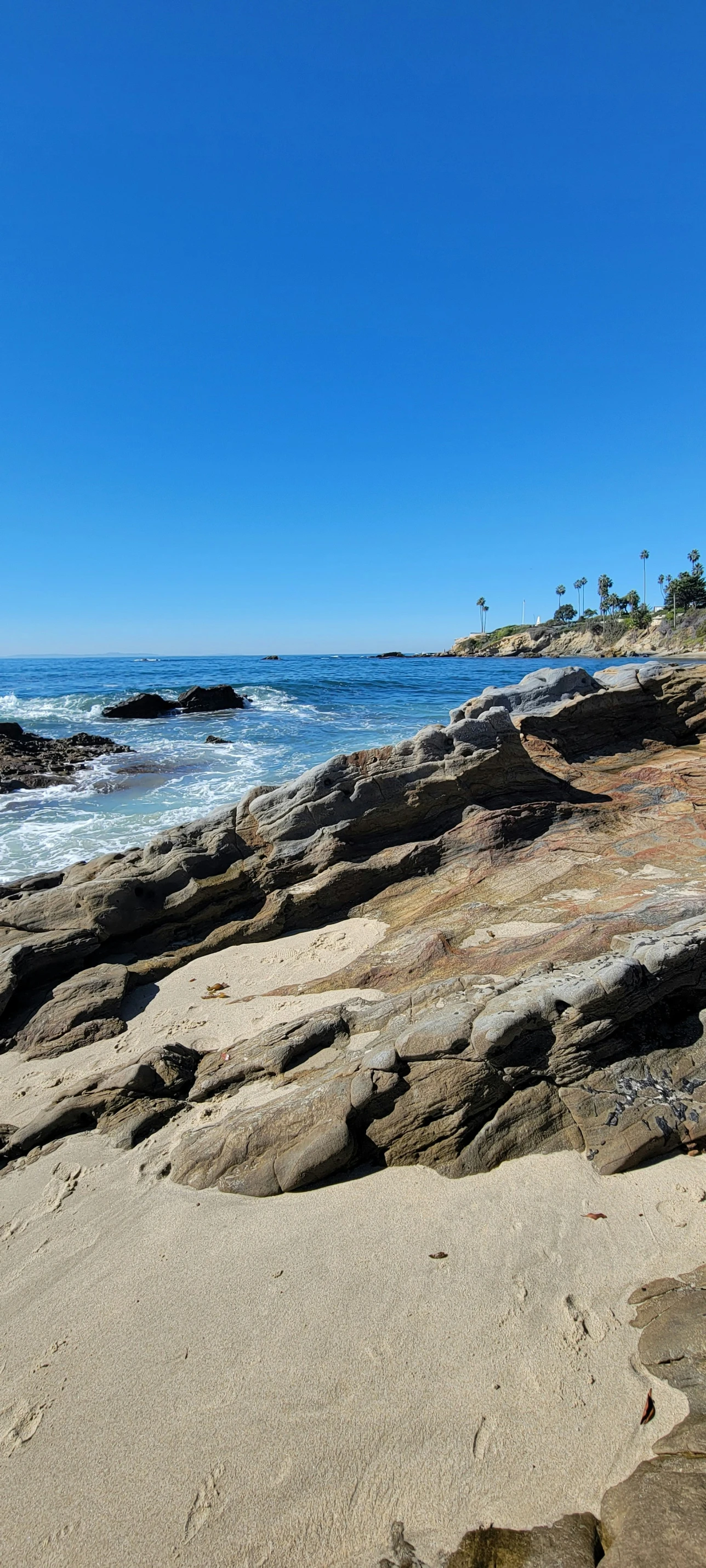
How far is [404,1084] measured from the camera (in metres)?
4.99

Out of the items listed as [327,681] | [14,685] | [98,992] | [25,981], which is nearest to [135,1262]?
[98,992]

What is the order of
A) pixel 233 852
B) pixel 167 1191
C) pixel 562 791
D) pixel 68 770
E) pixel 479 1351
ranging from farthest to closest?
pixel 68 770, pixel 562 791, pixel 233 852, pixel 167 1191, pixel 479 1351

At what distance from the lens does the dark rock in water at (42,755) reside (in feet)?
70.3

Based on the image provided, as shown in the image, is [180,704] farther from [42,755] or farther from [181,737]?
[42,755]

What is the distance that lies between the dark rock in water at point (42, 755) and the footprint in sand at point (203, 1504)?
20132 millimetres

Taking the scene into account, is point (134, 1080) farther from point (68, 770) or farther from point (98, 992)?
point (68, 770)

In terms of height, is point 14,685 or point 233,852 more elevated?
point 14,685

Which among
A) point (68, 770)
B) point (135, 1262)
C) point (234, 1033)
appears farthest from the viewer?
point (68, 770)

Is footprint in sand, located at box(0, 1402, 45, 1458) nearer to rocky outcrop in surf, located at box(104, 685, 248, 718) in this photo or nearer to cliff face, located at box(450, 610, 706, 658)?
rocky outcrop in surf, located at box(104, 685, 248, 718)

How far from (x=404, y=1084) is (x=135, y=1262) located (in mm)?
2133

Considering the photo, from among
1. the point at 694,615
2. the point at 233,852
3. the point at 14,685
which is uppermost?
the point at 694,615

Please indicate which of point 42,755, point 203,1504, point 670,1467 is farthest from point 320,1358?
point 42,755

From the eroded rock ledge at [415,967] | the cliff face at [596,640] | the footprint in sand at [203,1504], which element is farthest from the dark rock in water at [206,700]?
the cliff face at [596,640]

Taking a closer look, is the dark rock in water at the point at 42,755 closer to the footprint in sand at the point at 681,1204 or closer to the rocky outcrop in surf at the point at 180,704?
the rocky outcrop in surf at the point at 180,704
